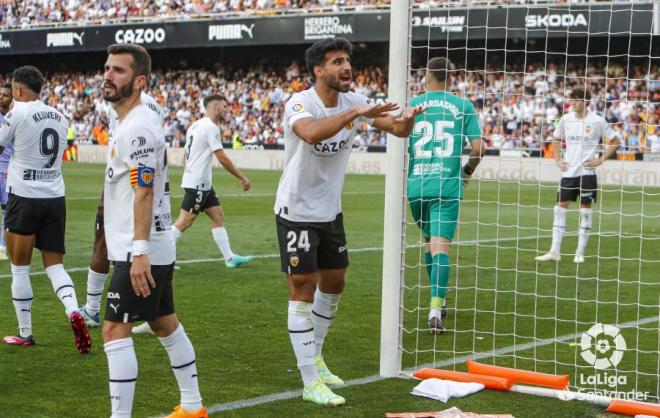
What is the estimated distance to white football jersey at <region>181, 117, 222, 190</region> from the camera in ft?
37.0

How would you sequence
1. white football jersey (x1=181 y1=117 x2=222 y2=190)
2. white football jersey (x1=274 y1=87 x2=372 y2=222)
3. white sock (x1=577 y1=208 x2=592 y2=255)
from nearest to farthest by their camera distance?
white football jersey (x1=274 y1=87 x2=372 y2=222), white football jersey (x1=181 y1=117 x2=222 y2=190), white sock (x1=577 y1=208 x2=592 y2=255)

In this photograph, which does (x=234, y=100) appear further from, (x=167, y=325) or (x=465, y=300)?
(x=167, y=325)

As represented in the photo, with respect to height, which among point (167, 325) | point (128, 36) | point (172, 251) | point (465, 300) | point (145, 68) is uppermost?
point (128, 36)

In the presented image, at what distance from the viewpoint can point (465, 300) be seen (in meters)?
9.70

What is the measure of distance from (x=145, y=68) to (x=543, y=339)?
4.26 metres

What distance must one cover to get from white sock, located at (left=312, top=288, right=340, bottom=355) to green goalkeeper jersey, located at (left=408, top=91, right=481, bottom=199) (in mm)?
2043

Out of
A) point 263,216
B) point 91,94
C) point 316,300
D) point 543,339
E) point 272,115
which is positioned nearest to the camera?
point 316,300

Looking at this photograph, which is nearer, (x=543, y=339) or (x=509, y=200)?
(x=543, y=339)

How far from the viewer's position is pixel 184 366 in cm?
511

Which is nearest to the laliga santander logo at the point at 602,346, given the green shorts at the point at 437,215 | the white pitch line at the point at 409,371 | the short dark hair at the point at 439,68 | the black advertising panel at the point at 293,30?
the white pitch line at the point at 409,371

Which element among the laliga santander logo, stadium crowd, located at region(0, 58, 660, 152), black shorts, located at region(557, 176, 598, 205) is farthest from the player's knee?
stadium crowd, located at region(0, 58, 660, 152)

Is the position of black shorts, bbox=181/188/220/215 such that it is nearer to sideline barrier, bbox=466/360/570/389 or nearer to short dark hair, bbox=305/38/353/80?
sideline barrier, bbox=466/360/570/389

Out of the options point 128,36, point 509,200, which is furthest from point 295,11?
point 509,200

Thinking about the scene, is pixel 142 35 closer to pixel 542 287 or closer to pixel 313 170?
pixel 542 287
